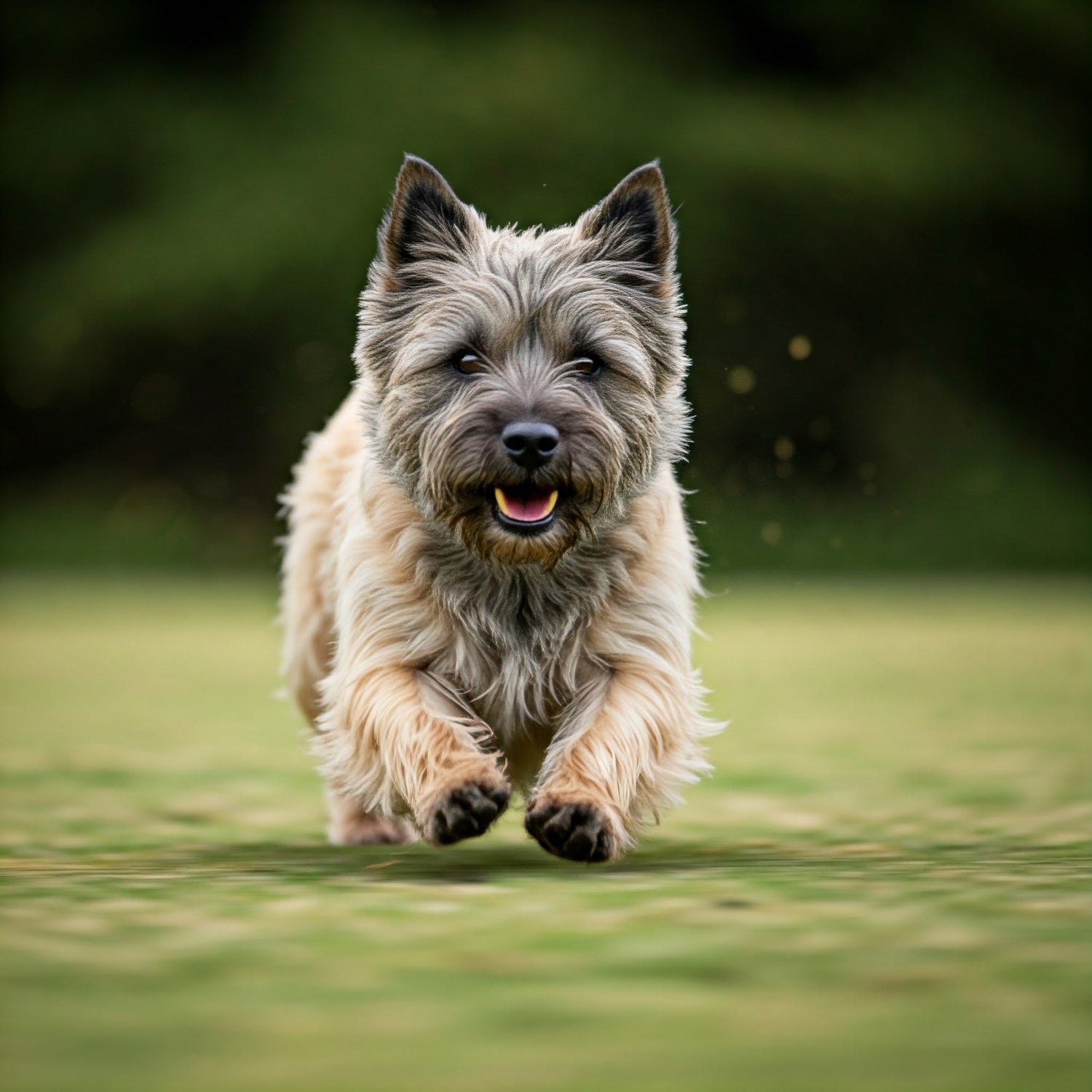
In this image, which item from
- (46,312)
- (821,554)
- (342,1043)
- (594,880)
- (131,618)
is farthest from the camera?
(46,312)

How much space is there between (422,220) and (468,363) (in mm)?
476

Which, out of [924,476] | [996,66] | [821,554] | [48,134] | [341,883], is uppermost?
[996,66]

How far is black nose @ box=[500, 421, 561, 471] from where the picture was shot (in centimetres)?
374

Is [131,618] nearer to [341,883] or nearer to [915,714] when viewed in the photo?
[915,714]

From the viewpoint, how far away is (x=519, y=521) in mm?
3859

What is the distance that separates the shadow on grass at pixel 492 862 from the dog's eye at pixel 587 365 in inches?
44.2

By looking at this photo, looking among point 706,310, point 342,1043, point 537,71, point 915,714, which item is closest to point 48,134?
point 537,71

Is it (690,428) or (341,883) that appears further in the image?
(690,428)

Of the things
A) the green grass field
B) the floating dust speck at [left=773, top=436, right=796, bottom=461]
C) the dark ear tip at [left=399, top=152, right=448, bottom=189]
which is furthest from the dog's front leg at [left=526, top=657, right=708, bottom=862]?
the floating dust speck at [left=773, top=436, right=796, bottom=461]

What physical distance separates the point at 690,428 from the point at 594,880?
1.36 m

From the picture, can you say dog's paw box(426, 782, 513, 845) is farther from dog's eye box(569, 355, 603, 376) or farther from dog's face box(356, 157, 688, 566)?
dog's eye box(569, 355, 603, 376)

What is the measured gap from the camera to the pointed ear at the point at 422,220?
13.7 ft

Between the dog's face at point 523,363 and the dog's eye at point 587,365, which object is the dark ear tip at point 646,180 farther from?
the dog's eye at point 587,365

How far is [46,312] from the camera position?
24.8 metres
